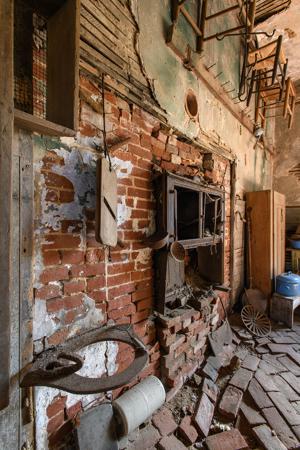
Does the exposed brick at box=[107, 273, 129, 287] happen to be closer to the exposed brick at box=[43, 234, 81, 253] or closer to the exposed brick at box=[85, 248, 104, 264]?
the exposed brick at box=[85, 248, 104, 264]

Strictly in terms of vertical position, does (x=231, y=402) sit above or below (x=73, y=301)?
below

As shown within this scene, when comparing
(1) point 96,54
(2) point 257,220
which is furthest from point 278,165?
(1) point 96,54

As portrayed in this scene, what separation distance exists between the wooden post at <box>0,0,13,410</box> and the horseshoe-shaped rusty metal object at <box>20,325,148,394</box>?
0.19 meters

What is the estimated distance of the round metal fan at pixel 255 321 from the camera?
312cm

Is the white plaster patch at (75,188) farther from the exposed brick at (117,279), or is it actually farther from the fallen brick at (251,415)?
the fallen brick at (251,415)

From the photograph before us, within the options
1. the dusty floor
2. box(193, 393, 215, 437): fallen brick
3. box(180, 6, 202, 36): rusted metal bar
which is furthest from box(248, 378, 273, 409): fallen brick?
box(180, 6, 202, 36): rusted metal bar

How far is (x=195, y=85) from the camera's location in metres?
2.35

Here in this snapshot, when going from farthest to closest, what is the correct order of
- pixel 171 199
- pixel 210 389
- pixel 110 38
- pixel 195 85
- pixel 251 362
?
1. pixel 251 362
2. pixel 195 85
3. pixel 210 389
4. pixel 171 199
5. pixel 110 38

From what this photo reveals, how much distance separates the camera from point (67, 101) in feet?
3.34

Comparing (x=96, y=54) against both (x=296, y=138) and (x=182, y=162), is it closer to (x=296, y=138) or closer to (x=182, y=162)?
(x=182, y=162)

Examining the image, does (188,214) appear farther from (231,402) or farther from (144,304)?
(231,402)

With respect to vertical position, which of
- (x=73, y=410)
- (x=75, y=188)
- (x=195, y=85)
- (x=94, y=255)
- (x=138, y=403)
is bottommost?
(x=138, y=403)

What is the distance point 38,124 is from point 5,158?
7.9 inches

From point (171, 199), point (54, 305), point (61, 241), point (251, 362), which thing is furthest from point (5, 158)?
point (251, 362)
